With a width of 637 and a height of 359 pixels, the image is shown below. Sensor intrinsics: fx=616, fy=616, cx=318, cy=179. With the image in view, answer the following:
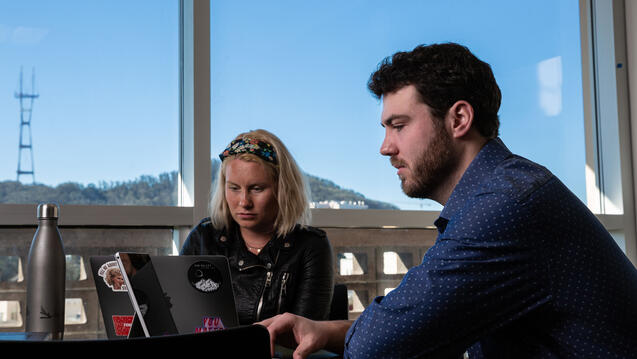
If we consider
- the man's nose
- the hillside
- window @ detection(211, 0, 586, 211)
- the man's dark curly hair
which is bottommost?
the hillside

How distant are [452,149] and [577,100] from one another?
264 cm

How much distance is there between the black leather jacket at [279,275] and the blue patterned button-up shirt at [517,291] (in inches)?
34.9

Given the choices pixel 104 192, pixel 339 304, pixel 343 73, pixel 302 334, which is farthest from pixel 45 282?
pixel 343 73

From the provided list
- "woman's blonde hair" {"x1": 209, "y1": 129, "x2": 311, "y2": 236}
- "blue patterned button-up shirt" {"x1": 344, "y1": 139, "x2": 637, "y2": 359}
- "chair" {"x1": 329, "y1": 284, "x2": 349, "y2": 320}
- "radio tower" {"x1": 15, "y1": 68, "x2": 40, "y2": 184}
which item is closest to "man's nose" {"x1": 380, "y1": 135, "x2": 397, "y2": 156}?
"blue patterned button-up shirt" {"x1": 344, "y1": 139, "x2": 637, "y2": 359}

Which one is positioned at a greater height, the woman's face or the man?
the woman's face

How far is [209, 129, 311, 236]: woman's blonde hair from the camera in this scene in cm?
203

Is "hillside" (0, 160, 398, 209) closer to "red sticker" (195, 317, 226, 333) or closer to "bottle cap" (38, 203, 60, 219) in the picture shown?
"bottle cap" (38, 203, 60, 219)

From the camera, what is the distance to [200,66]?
2537 millimetres

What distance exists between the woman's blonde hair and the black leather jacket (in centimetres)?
6

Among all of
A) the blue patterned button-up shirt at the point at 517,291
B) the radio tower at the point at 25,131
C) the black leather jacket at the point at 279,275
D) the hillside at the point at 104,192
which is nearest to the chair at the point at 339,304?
the black leather jacket at the point at 279,275

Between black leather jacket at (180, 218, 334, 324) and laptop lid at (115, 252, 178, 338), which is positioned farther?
black leather jacket at (180, 218, 334, 324)

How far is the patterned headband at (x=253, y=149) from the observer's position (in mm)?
2033

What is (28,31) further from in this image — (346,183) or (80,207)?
(346,183)

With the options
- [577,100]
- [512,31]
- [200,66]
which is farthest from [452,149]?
[577,100]
